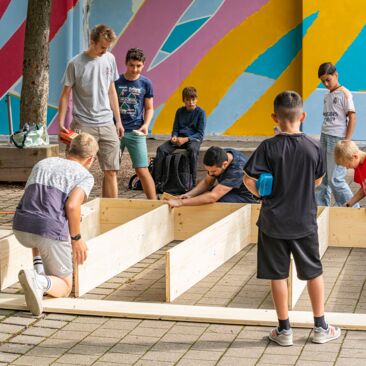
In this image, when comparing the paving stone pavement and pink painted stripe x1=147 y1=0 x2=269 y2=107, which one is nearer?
the paving stone pavement

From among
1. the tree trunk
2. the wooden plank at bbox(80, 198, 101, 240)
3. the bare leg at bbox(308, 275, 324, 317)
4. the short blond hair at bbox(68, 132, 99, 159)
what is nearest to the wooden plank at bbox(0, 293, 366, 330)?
the bare leg at bbox(308, 275, 324, 317)

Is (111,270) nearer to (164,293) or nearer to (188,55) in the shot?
(164,293)

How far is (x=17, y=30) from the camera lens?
16891mm

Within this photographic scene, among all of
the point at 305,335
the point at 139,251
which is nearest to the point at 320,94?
the point at 139,251

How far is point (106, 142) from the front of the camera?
10.3 m

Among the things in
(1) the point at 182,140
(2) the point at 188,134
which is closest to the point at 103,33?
(1) the point at 182,140

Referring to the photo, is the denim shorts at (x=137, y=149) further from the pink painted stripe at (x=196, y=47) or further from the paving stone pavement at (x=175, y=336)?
the pink painted stripe at (x=196, y=47)

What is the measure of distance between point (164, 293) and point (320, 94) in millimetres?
8899

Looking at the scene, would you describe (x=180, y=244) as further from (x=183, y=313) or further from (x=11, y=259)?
(x=11, y=259)

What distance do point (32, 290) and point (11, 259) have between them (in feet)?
3.81

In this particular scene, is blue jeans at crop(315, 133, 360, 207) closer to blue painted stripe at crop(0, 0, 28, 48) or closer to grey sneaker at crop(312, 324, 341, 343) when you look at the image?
grey sneaker at crop(312, 324, 341, 343)

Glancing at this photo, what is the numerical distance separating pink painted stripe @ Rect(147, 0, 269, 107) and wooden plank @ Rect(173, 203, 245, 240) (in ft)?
23.5

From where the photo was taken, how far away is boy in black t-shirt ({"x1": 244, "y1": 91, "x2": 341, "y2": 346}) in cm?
616

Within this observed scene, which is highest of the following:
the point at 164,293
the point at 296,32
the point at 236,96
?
the point at 296,32
